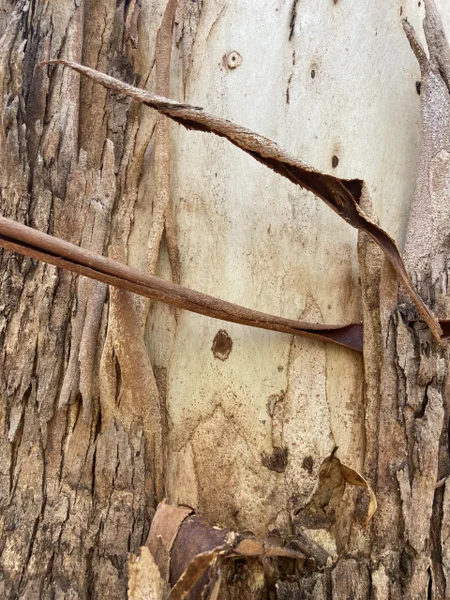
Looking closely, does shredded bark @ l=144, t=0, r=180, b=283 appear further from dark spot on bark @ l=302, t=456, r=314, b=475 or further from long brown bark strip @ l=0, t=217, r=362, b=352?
dark spot on bark @ l=302, t=456, r=314, b=475

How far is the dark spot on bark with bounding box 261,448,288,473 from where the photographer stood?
3.50 feet

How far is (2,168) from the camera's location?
4.00 ft

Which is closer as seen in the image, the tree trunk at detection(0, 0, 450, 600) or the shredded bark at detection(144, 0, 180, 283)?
the tree trunk at detection(0, 0, 450, 600)

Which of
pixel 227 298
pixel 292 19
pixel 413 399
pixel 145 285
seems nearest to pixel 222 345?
pixel 227 298

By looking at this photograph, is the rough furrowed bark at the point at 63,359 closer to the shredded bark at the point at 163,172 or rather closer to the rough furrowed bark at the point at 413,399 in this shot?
the shredded bark at the point at 163,172

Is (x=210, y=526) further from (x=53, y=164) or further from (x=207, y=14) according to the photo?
(x=207, y=14)

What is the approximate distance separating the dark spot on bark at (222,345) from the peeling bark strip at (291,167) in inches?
12.6

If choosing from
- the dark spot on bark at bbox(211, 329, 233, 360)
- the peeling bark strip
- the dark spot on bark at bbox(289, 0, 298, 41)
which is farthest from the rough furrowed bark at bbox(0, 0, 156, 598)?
the dark spot on bark at bbox(289, 0, 298, 41)

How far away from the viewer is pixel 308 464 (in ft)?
3.48

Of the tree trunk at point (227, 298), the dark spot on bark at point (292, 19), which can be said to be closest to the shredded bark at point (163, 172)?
the tree trunk at point (227, 298)

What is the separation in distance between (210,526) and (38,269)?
0.59 metres

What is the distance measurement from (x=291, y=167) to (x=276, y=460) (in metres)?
0.52

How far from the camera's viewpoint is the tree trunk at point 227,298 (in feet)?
3.33

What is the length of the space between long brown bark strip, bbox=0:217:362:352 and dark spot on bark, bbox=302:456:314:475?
0.22 metres
